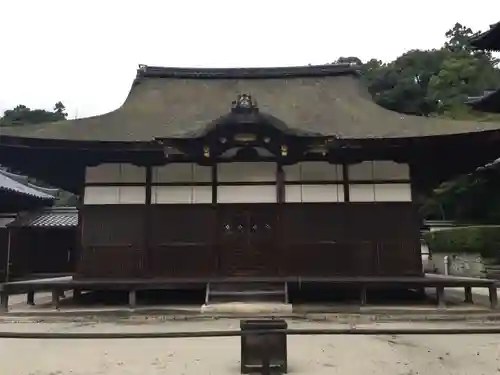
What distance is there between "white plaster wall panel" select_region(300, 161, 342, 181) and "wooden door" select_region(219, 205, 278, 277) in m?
1.28

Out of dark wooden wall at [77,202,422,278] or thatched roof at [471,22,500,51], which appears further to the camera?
thatched roof at [471,22,500,51]

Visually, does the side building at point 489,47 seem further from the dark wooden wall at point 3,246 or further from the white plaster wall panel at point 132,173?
the dark wooden wall at point 3,246

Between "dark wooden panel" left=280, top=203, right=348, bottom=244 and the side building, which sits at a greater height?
the side building

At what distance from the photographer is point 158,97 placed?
15.0m

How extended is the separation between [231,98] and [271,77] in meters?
1.72

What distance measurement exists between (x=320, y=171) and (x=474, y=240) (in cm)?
1186

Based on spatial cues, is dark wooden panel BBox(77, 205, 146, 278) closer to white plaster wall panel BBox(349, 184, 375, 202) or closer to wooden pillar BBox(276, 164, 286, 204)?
wooden pillar BBox(276, 164, 286, 204)

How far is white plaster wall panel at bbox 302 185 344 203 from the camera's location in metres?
11.6

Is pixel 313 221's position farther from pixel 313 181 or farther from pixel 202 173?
pixel 202 173

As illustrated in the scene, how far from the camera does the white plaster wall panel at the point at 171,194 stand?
11.7 m

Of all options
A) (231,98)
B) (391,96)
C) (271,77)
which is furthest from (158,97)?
(391,96)

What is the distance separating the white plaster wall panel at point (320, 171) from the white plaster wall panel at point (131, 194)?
3.91 metres

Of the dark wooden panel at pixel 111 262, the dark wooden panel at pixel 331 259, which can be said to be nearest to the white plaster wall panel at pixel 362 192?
the dark wooden panel at pixel 331 259

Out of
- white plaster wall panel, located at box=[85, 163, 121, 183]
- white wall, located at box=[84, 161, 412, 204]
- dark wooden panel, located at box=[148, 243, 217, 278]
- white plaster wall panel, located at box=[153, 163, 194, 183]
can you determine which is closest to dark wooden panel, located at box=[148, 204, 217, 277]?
dark wooden panel, located at box=[148, 243, 217, 278]
